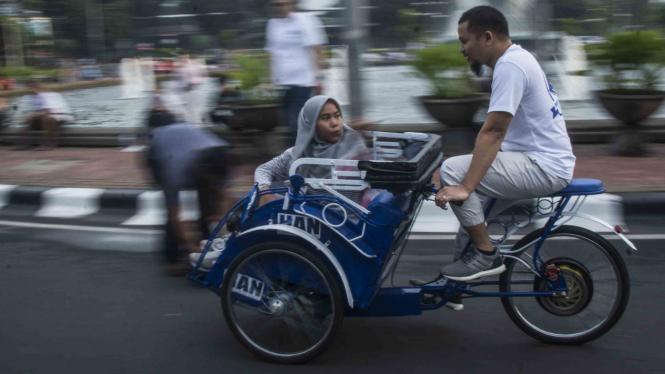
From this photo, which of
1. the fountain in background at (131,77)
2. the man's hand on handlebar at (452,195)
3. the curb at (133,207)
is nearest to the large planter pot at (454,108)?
the curb at (133,207)

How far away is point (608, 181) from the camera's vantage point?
20.2ft

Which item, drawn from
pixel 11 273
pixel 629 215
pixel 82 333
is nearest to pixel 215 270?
pixel 82 333

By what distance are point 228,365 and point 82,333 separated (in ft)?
3.18

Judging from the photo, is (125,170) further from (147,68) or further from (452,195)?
(452,195)

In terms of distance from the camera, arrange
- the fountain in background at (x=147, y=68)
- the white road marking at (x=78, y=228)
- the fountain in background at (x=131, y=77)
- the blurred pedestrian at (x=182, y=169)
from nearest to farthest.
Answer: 1. the blurred pedestrian at (x=182, y=169)
2. the white road marking at (x=78, y=228)
3. the fountain in background at (x=147, y=68)
4. the fountain in background at (x=131, y=77)

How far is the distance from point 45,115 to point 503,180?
787 cm

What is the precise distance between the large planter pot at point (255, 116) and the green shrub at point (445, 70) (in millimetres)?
1654

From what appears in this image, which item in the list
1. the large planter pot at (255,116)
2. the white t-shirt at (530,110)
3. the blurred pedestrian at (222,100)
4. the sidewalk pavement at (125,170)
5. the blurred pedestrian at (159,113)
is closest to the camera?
the white t-shirt at (530,110)

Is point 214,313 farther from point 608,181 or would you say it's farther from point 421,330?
point 608,181

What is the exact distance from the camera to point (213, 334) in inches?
144

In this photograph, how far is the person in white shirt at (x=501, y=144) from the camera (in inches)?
115

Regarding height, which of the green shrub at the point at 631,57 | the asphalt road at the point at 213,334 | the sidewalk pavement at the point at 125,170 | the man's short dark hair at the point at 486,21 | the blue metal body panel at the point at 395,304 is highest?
the man's short dark hair at the point at 486,21

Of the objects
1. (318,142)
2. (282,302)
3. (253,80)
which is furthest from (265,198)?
(253,80)

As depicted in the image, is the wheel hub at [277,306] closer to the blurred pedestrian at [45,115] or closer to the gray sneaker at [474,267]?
the gray sneaker at [474,267]
